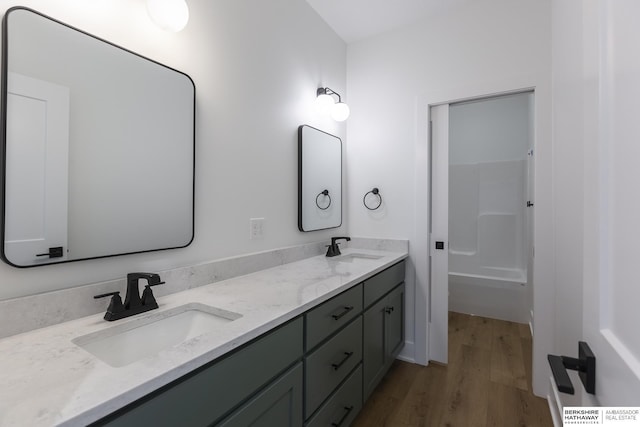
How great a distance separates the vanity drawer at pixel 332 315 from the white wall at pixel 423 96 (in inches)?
38.1

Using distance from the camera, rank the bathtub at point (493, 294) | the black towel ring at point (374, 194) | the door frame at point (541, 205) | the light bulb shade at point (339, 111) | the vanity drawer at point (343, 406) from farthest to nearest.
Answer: the bathtub at point (493, 294) → the black towel ring at point (374, 194) → the light bulb shade at point (339, 111) → the door frame at point (541, 205) → the vanity drawer at point (343, 406)

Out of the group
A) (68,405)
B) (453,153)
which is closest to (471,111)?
(453,153)

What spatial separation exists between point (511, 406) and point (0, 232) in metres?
2.54

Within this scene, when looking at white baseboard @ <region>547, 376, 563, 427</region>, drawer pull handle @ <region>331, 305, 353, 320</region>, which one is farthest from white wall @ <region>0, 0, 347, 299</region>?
white baseboard @ <region>547, 376, 563, 427</region>

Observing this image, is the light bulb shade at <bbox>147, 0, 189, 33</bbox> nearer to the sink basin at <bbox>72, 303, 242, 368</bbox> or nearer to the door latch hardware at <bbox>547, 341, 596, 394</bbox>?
the sink basin at <bbox>72, 303, 242, 368</bbox>

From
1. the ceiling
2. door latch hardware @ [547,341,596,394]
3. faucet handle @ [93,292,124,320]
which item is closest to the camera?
door latch hardware @ [547,341,596,394]

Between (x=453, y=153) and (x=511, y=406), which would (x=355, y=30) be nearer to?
(x=453, y=153)

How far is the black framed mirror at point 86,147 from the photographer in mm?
854

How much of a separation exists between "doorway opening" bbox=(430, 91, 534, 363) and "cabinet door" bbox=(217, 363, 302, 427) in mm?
2277

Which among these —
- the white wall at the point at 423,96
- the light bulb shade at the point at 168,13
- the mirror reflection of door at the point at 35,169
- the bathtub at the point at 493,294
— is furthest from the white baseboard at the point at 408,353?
the light bulb shade at the point at 168,13

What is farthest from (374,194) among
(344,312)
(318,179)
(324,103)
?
(344,312)

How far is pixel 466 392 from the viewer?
1896 mm

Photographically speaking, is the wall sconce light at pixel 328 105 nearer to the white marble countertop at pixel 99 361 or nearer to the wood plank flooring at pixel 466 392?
the white marble countertop at pixel 99 361

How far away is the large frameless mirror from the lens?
6.58ft
